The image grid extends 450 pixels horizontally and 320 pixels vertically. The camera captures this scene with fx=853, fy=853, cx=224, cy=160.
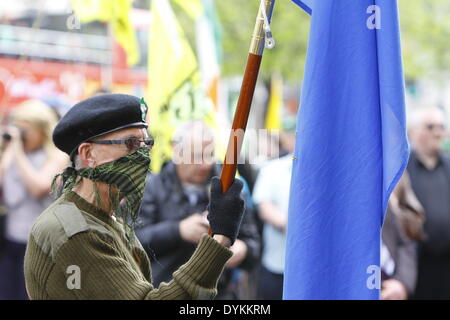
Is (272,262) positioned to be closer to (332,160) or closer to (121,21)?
→ (121,21)

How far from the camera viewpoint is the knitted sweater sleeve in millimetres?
2592

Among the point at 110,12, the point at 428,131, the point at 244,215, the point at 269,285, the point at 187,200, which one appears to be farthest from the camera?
the point at 428,131

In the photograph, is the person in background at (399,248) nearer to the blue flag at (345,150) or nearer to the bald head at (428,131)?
the bald head at (428,131)

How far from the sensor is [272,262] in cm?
650

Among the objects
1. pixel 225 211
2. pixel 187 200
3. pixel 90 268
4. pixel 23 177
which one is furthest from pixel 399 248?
pixel 90 268

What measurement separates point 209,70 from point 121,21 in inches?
82.8

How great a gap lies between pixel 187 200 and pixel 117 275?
9.16 feet

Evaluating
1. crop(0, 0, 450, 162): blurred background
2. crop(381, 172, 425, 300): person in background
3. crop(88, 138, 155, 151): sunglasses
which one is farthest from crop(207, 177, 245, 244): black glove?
crop(0, 0, 450, 162): blurred background

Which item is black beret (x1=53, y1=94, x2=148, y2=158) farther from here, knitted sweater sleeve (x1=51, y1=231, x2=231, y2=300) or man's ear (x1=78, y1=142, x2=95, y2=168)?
knitted sweater sleeve (x1=51, y1=231, x2=231, y2=300)

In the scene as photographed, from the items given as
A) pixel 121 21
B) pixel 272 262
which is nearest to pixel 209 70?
pixel 121 21

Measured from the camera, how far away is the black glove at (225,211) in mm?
2695

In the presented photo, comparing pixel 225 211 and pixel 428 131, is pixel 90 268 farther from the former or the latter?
pixel 428 131

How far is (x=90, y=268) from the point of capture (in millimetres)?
2602

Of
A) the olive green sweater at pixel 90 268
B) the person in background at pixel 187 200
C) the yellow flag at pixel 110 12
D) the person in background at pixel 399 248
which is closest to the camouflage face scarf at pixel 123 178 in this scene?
the olive green sweater at pixel 90 268
